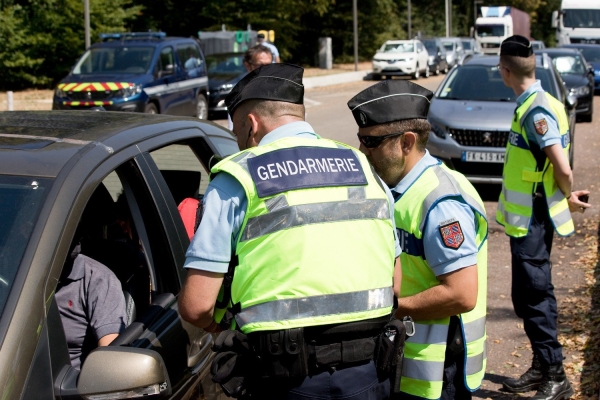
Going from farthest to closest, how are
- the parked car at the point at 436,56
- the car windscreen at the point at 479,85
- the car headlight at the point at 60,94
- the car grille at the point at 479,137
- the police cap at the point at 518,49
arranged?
the parked car at the point at 436,56
the car headlight at the point at 60,94
the car windscreen at the point at 479,85
the car grille at the point at 479,137
the police cap at the point at 518,49

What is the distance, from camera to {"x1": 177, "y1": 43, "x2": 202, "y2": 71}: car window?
17969 mm

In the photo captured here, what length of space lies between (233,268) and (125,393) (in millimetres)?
452

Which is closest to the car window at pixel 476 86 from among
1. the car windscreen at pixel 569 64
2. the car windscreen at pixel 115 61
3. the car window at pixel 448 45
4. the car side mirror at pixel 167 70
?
the car side mirror at pixel 167 70

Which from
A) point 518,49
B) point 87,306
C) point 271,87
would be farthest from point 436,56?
point 271,87

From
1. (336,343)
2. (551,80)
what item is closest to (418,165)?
(336,343)

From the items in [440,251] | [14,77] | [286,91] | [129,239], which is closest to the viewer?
[286,91]

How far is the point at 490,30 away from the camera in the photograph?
154 feet

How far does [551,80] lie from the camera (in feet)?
35.8

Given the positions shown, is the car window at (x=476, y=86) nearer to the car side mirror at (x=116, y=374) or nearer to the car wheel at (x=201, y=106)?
the car wheel at (x=201, y=106)

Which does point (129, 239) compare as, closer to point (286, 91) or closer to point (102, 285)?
point (102, 285)

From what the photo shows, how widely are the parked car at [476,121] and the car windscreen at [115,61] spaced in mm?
7775

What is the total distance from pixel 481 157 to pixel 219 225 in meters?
8.05

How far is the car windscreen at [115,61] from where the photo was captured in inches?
664

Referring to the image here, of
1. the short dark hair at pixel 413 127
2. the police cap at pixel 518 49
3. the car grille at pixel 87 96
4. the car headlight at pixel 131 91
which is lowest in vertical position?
the car grille at pixel 87 96
